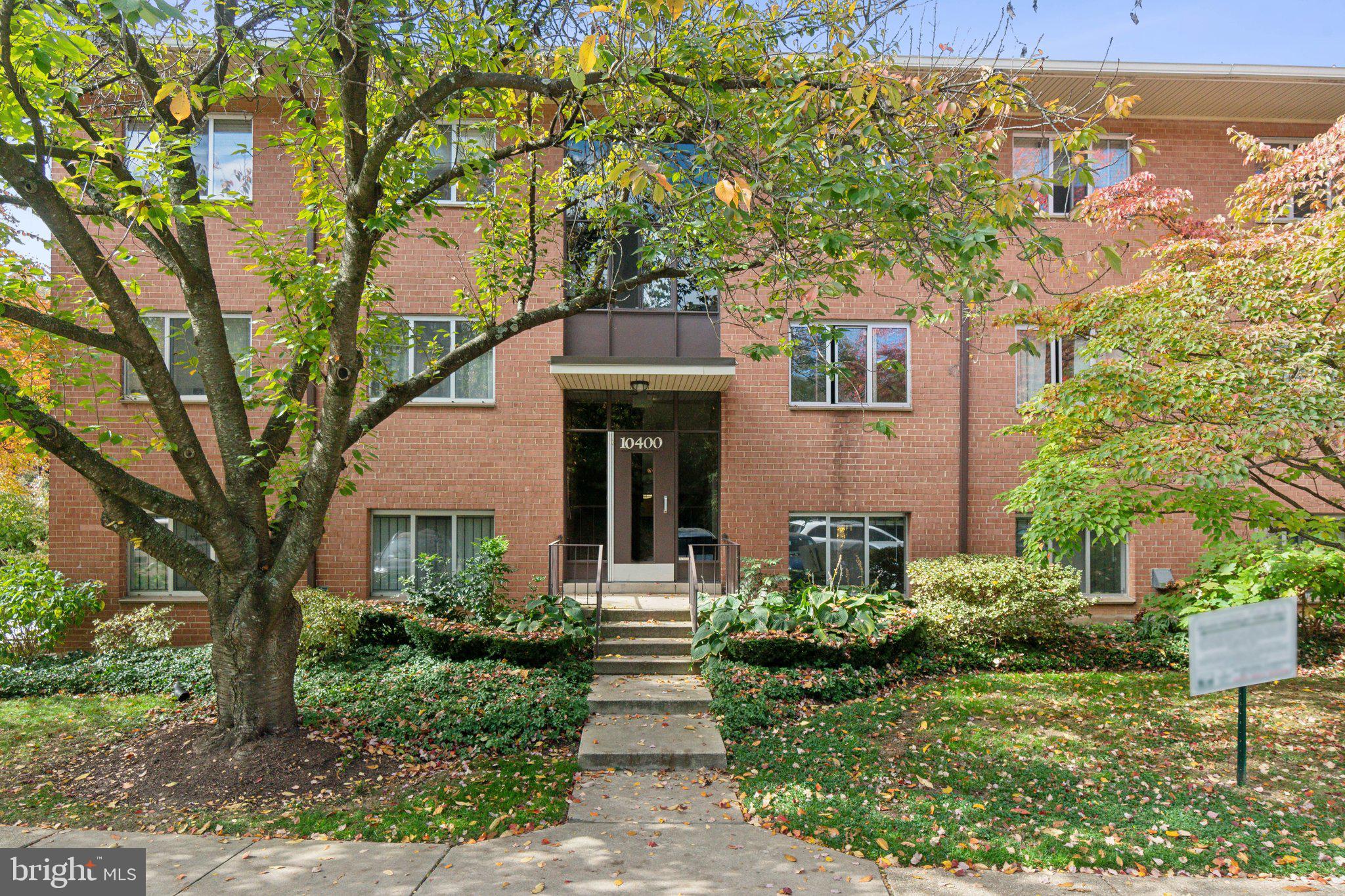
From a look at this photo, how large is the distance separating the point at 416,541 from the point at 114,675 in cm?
381

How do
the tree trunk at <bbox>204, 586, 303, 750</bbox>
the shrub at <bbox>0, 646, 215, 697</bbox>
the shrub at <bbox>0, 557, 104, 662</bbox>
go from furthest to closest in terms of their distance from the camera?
the shrub at <bbox>0, 557, 104, 662</bbox>, the shrub at <bbox>0, 646, 215, 697</bbox>, the tree trunk at <bbox>204, 586, 303, 750</bbox>

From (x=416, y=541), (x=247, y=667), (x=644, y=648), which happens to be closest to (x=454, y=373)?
(x=416, y=541)

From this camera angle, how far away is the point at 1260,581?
9.53m

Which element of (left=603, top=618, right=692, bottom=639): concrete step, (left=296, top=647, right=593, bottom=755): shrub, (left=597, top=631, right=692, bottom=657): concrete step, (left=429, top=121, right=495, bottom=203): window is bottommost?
(left=296, top=647, right=593, bottom=755): shrub

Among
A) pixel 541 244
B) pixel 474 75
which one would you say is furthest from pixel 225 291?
pixel 474 75

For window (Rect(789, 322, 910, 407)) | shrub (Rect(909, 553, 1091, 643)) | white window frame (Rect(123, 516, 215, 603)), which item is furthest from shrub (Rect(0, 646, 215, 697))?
shrub (Rect(909, 553, 1091, 643))

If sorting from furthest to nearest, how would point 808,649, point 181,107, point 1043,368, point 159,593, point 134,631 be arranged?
point 1043,368, point 159,593, point 134,631, point 808,649, point 181,107

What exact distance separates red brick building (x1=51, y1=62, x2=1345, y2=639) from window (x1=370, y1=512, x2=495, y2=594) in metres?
0.03

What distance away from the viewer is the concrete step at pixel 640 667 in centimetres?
926

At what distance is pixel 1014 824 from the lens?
5.40m

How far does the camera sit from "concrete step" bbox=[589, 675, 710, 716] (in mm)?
8117

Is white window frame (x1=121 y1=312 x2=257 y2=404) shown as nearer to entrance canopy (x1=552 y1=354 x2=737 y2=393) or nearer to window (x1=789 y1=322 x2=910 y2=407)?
entrance canopy (x1=552 y1=354 x2=737 y2=393)

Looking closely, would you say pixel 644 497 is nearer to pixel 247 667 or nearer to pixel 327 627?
pixel 327 627

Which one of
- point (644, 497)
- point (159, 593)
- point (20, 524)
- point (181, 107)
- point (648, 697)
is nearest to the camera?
point (181, 107)
